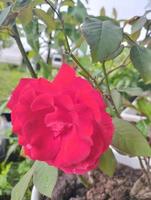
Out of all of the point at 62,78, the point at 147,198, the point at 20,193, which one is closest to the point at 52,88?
the point at 62,78

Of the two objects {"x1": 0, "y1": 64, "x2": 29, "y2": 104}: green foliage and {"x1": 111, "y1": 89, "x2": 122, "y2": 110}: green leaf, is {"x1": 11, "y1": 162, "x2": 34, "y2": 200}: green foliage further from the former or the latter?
{"x1": 0, "y1": 64, "x2": 29, "y2": 104}: green foliage

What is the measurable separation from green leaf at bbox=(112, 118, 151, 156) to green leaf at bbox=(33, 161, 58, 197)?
0.07 meters

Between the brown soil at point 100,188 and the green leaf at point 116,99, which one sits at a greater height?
the green leaf at point 116,99

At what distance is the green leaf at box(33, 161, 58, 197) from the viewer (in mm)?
358

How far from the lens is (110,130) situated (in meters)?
0.27

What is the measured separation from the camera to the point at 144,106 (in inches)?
23.3

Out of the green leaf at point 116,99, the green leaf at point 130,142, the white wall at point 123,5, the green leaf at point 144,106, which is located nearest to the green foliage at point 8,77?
the white wall at point 123,5

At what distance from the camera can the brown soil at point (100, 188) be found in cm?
53

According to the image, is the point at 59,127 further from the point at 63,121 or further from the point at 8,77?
the point at 8,77

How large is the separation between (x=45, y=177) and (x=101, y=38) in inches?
5.5

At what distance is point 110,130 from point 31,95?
60 mm

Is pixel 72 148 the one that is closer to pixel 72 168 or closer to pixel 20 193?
pixel 72 168

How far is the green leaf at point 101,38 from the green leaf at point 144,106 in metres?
0.27

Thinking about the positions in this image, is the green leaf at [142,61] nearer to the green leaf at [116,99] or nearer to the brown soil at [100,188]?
the green leaf at [116,99]
